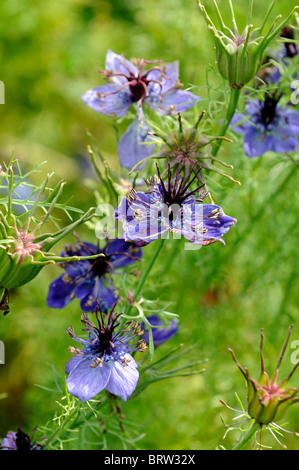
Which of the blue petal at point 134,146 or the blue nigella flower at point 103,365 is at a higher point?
the blue petal at point 134,146

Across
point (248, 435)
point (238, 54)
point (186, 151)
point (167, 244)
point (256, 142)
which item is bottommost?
point (167, 244)

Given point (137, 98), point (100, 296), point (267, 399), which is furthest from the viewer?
point (137, 98)

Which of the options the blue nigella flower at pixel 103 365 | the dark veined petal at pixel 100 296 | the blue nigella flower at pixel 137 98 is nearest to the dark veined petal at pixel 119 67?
the blue nigella flower at pixel 137 98

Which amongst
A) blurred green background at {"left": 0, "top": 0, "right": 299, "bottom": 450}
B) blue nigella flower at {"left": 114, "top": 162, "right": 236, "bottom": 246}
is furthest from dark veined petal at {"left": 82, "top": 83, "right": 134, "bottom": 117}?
blue nigella flower at {"left": 114, "top": 162, "right": 236, "bottom": 246}

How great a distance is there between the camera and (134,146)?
1.16 metres

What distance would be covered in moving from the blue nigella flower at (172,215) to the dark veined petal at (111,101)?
11.5 inches

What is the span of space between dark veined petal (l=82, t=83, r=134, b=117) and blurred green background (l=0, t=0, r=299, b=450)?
0.60 ft

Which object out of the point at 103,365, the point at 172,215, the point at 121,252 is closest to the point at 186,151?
the point at 172,215

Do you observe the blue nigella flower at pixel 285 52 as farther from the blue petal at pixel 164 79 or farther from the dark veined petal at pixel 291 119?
the blue petal at pixel 164 79

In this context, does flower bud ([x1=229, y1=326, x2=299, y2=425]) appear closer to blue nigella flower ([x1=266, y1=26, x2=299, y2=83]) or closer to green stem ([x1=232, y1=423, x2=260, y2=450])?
green stem ([x1=232, y1=423, x2=260, y2=450])

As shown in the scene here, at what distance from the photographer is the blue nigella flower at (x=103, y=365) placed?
34.2 inches

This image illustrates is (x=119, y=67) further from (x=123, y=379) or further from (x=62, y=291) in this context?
(x=123, y=379)

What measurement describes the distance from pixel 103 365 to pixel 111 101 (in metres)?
0.52
